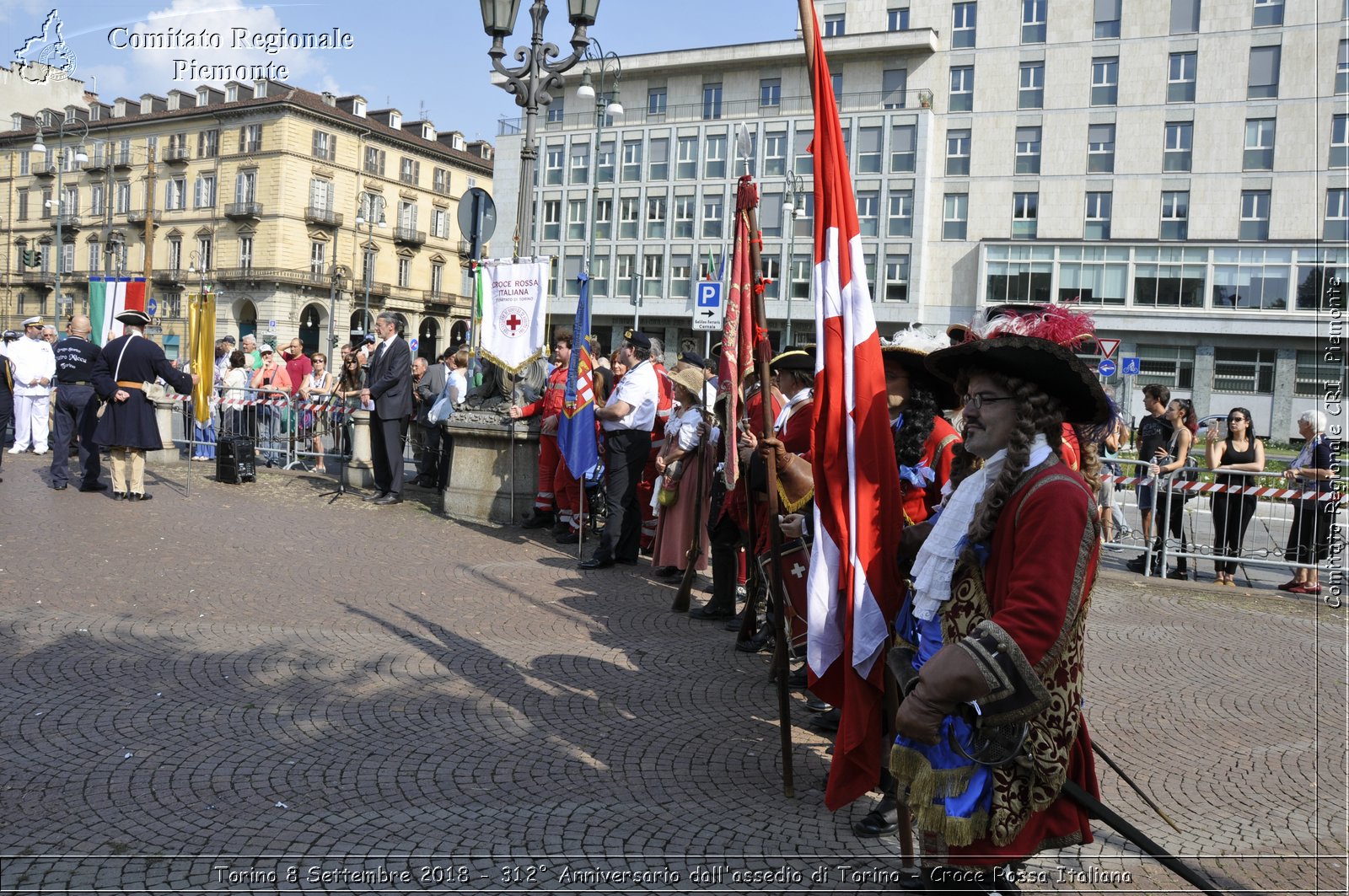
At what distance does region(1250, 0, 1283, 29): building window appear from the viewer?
39.9 meters

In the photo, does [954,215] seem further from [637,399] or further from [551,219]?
[637,399]

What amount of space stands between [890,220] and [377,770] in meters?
45.4

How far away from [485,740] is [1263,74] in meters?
45.9

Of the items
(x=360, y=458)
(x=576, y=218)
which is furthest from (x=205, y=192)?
(x=360, y=458)

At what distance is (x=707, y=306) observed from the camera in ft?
48.9

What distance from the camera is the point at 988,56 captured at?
1784 inches

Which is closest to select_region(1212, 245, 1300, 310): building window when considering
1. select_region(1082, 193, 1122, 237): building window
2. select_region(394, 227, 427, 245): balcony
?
select_region(1082, 193, 1122, 237): building window

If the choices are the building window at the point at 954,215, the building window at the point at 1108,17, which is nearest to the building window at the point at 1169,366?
Answer: the building window at the point at 954,215

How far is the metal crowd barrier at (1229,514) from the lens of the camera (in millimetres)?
10305

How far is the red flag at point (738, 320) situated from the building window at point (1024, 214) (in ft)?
136

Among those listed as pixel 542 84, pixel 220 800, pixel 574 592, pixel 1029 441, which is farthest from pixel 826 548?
pixel 542 84

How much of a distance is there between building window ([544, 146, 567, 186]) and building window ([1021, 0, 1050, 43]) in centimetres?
2287

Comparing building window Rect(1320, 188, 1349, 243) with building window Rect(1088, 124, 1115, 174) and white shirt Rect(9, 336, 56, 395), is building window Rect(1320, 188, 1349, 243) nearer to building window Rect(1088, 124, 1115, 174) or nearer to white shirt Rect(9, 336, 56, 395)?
white shirt Rect(9, 336, 56, 395)

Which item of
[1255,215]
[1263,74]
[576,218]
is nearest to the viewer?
[1263,74]
